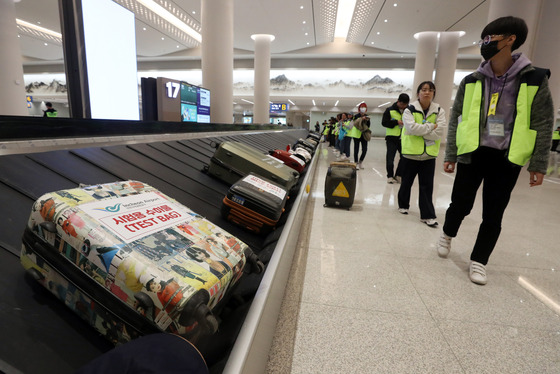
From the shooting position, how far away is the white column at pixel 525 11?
5531mm

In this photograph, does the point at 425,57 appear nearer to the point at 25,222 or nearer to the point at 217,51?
the point at 217,51

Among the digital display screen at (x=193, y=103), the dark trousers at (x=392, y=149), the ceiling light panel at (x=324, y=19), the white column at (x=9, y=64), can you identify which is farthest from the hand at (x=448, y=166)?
the ceiling light panel at (x=324, y=19)

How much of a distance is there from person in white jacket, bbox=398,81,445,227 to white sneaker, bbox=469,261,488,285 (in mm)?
1059

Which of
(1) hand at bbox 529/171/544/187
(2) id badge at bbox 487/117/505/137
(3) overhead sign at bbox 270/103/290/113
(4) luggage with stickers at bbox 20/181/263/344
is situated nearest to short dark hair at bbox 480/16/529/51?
(2) id badge at bbox 487/117/505/137

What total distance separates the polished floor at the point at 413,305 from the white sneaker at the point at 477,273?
0.20 ft

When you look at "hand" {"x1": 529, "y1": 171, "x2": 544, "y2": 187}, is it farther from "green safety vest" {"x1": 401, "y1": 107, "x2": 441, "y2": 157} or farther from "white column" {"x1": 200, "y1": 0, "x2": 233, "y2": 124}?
"white column" {"x1": 200, "y1": 0, "x2": 233, "y2": 124}

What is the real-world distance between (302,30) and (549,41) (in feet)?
38.6

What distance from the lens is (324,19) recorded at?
46.0 ft

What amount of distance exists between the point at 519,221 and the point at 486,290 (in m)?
2.02

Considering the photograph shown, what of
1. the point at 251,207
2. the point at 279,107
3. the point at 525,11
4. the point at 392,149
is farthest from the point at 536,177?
the point at 279,107

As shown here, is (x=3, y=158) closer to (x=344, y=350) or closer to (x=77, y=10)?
(x=344, y=350)

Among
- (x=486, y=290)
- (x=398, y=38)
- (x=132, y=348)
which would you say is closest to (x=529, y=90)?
(x=486, y=290)

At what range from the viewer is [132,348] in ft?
1.76

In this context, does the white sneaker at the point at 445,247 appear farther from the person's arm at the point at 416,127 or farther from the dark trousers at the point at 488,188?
the person's arm at the point at 416,127
